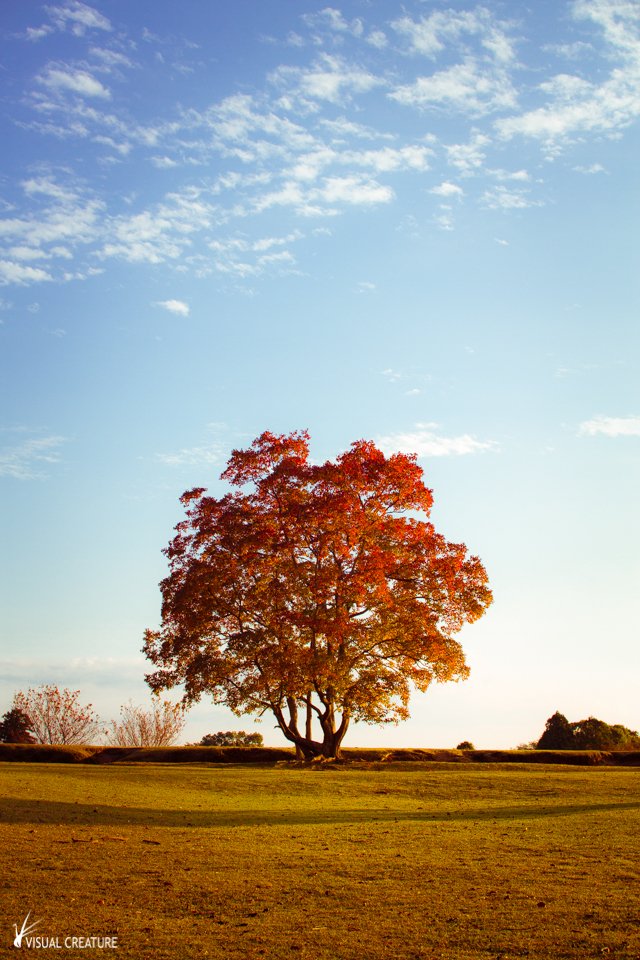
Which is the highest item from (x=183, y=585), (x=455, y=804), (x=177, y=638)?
(x=183, y=585)

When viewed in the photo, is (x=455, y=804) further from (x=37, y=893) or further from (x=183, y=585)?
(x=183, y=585)

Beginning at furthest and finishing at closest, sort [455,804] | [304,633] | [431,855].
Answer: [304,633] → [455,804] → [431,855]

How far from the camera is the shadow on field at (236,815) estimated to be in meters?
15.7

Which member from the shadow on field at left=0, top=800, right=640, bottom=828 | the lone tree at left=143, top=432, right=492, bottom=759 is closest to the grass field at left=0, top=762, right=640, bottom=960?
the shadow on field at left=0, top=800, right=640, bottom=828

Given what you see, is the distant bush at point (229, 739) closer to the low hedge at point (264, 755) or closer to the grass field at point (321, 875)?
the low hedge at point (264, 755)

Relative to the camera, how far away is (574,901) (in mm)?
8992

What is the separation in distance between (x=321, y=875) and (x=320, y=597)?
21497 mm

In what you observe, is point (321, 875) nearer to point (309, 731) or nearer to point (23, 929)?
point (23, 929)

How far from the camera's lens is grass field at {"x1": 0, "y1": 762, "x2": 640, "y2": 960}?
7.55m

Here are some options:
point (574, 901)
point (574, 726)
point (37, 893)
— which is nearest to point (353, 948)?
point (574, 901)

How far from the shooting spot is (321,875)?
1046 centimetres

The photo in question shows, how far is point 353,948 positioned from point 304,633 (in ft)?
Result: 82.8

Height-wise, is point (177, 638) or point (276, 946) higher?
point (177, 638)

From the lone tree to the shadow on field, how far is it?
12.6 meters
